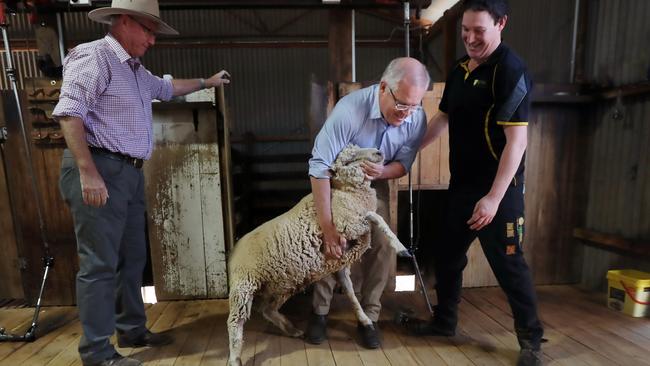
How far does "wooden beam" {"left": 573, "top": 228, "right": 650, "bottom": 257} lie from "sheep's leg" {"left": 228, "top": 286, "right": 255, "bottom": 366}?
2741 millimetres

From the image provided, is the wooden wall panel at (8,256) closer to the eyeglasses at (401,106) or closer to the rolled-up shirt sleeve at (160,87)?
the rolled-up shirt sleeve at (160,87)

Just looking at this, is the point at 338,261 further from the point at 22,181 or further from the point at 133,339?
the point at 22,181

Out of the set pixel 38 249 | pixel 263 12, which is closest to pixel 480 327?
pixel 38 249

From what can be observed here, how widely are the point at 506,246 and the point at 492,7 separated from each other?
3.84 feet

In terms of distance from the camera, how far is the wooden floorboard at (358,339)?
6.57 ft

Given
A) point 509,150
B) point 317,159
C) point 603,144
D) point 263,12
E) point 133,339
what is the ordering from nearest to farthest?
point 509,150
point 317,159
point 133,339
point 603,144
point 263,12

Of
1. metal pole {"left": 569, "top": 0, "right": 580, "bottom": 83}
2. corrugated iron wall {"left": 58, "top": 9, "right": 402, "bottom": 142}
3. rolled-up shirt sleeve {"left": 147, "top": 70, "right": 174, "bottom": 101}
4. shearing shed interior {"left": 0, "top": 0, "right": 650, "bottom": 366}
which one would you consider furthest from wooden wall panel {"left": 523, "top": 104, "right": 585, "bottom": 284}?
corrugated iron wall {"left": 58, "top": 9, "right": 402, "bottom": 142}

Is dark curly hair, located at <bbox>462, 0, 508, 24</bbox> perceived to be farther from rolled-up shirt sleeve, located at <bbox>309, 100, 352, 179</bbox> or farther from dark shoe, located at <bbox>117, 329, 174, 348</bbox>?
dark shoe, located at <bbox>117, 329, 174, 348</bbox>

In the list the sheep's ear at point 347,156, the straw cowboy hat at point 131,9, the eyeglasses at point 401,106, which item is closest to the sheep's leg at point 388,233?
the sheep's ear at point 347,156

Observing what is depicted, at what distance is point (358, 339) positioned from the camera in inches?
86.7

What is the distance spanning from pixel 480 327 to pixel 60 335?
2791 millimetres

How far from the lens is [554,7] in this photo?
370 cm

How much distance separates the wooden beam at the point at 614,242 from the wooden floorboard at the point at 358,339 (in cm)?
44

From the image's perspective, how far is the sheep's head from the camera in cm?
181
